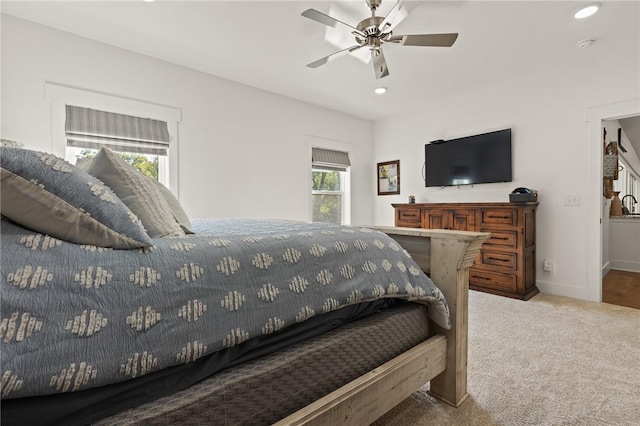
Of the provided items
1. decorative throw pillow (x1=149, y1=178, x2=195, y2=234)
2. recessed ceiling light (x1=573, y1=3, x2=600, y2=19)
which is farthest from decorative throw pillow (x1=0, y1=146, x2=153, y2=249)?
recessed ceiling light (x1=573, y1=3, x2=600, y2=19)

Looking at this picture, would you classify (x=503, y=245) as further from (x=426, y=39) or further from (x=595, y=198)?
(x=426, y=39)

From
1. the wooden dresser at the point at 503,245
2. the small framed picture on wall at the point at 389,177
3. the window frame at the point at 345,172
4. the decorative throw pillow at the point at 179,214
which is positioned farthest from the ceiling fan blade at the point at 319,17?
the small framed picture on wall at the point at 389,177

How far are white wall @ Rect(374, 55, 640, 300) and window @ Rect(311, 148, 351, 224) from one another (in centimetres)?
178

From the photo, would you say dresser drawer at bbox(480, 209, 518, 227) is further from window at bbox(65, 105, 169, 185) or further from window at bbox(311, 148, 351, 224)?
window at bbox(65, 105, 169, 185)

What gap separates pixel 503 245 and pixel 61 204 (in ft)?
12.3

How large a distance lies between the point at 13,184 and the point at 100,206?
0.53 feet

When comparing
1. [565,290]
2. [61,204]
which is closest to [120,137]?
[61,204]

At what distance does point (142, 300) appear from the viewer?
691mm

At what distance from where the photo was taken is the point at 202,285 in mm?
787

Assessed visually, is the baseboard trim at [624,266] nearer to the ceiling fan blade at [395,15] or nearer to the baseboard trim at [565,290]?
the baseboard trim at [565,290]

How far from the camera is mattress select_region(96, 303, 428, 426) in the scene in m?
0.73

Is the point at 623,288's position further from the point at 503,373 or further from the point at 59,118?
the point at 59,118

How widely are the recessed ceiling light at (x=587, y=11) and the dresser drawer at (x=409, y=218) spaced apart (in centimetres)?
243

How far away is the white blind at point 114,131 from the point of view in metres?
2.63
